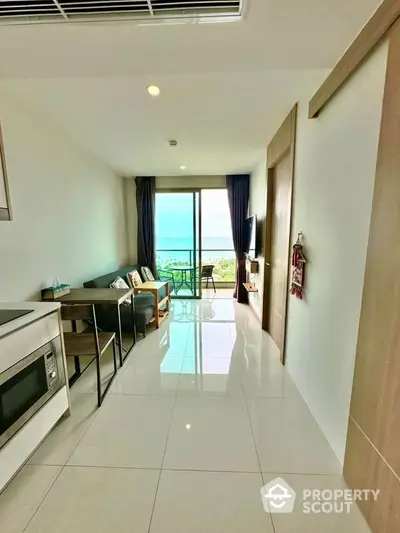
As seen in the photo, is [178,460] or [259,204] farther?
[259,204]

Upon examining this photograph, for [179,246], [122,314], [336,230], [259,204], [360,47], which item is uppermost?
[360,47]

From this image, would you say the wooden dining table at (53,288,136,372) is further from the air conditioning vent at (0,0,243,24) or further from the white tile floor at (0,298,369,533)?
the air conditioning vent at (0,0,243,24)

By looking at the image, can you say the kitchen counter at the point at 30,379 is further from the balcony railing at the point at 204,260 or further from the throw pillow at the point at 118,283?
the balcony railing at the point at 204,260

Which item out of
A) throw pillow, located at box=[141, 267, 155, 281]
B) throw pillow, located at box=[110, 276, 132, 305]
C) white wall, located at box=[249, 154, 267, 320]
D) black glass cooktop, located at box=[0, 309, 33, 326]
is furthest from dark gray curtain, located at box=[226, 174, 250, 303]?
black glass cooktop, located at box=[0, 309, 33, 326]

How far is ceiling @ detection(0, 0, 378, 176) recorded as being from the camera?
1212mm

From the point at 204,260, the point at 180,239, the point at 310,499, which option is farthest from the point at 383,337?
the point at 204,260

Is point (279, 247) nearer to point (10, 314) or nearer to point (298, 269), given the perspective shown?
point (298, 269)

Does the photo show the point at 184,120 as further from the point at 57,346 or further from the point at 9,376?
the point at 9,376

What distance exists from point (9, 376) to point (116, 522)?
0.92 m

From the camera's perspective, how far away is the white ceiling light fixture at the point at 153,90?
1.99 m

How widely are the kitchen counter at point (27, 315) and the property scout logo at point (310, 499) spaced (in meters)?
1.64

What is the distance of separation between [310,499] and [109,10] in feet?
8.58

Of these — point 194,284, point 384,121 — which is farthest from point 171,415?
point 194,284

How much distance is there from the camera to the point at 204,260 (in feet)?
20.7
